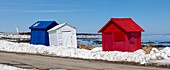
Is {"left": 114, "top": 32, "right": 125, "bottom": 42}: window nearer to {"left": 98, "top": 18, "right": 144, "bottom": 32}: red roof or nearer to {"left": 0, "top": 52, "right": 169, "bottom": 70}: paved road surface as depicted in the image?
{"left": 98, "top": 18, "right": 144, "bottom": 32}: red roof

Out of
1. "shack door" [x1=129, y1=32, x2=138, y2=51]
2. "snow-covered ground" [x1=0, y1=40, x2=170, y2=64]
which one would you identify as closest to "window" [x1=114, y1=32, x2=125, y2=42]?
"shack door" [x1=129, y1=32, x2=138, y2=51]

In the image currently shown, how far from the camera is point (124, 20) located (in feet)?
98.8

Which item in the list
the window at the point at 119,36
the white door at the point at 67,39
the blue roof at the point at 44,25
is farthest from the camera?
the blue roof at the point at 44,25

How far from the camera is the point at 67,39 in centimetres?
3700

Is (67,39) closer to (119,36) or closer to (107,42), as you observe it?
(107,42)

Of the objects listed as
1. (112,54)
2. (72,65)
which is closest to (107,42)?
(112,54)

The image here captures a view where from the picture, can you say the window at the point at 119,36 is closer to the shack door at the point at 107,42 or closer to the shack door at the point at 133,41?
the shack door at the point at 107,42

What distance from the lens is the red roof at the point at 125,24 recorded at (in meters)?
28.3

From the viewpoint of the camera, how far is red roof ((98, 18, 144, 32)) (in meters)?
28.3

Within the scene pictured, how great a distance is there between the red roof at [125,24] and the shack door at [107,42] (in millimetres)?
766

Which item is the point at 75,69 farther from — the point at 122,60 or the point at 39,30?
the point at 39,30

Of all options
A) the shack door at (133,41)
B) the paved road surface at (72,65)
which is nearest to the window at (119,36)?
the shack door at (133,41)

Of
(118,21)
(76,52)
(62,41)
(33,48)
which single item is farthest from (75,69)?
(62,41)

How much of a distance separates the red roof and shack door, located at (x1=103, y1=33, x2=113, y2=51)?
2.51ft
